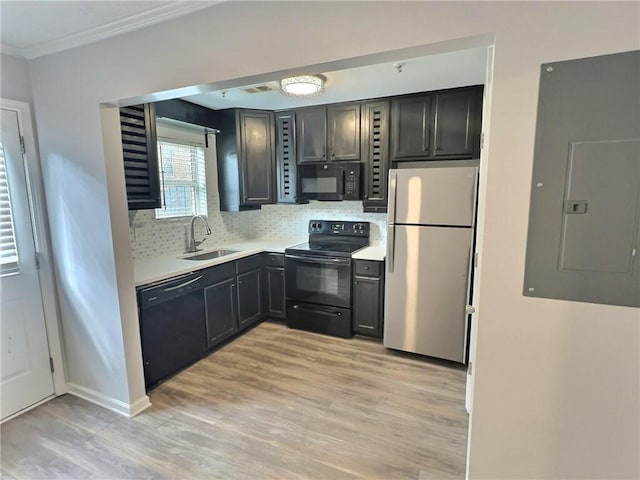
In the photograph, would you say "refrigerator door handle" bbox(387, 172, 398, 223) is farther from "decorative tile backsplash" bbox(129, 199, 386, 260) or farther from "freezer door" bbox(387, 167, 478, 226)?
"decorative tile backsplash" bbox(129, 199, 386, 260)

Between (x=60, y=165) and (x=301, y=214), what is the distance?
2406 mm

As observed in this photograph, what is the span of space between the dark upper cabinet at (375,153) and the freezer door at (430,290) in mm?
592

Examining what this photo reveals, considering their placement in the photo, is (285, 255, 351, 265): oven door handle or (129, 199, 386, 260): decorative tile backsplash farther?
(285, 255, 351, 265): oven door handle

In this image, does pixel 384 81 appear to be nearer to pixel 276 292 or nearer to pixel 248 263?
pixel 248 263

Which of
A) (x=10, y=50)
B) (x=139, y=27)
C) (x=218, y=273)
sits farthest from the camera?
(x=218, y=273)

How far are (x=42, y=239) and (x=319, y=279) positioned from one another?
7.44 feet

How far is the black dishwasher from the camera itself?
8.00 feet

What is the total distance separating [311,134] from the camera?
11.5ft

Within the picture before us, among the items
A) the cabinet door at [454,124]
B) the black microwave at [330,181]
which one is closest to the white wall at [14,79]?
the black microwave at [330,181]

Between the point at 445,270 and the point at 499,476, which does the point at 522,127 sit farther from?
the point at 445,270

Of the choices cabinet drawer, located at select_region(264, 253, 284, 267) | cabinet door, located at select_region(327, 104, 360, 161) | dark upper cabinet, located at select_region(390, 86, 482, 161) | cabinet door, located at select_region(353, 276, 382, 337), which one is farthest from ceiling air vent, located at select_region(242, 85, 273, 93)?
cabinet door, located at select_region(353, 276, 382, 337)

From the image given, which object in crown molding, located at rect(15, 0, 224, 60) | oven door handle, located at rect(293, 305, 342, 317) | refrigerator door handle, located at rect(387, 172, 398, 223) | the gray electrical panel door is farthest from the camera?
oven door handle, located at rect(293, 305, 342, 317)

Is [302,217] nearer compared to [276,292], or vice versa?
[276,292]

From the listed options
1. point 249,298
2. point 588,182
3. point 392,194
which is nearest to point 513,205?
point 588,182
